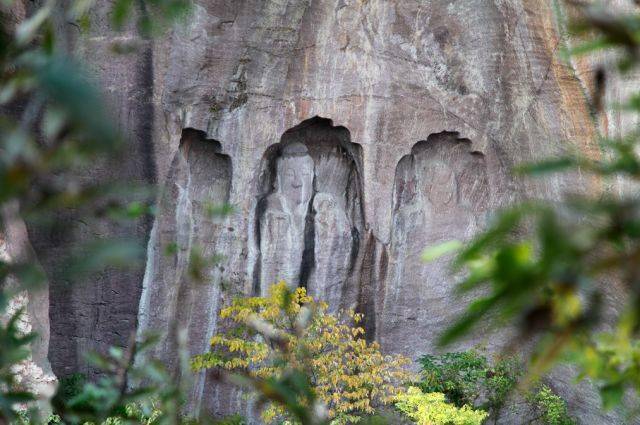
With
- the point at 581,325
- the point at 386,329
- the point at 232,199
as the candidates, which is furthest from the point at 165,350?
the point at 581,325

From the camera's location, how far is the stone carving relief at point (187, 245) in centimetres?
934

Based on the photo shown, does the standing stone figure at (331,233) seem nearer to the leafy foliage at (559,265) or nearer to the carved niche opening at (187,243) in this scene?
the carved niche opening at (187,243)

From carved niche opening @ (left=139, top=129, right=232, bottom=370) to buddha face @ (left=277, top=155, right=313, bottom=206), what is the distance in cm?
73

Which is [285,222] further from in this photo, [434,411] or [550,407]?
[550,407]

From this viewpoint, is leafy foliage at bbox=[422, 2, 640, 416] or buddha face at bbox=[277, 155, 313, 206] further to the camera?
buddha face at bbox=[277, 155, 313, 206]

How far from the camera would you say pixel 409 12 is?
387 inches

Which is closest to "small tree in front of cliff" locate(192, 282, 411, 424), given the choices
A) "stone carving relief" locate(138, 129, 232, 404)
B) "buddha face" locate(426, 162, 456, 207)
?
"stone carving relief" locate(138, 129, 232, 404)

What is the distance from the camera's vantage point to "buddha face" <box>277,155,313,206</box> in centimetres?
1009

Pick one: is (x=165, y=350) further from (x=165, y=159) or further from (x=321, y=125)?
(x=321, y=125)

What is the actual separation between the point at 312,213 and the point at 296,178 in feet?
1.55

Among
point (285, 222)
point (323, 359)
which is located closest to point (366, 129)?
point (285, 222)

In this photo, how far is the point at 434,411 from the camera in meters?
7.97

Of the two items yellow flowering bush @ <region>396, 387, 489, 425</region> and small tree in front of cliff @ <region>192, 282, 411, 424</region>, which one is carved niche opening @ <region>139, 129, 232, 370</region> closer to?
small tree in front of cliff @ <region>192, 282, 411, 424</region>

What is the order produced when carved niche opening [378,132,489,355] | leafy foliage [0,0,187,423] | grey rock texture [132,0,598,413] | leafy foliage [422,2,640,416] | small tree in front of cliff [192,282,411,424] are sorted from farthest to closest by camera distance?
1. carved niche opening [378,132,489,355]
2. grey rock texture [132,0,598,413]
3. small tree in front of cliff [192,282,411,424]
4. leafy foliage [422,2,640,416]
5. leafy foliage [0,0,187,423]
